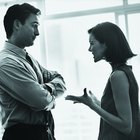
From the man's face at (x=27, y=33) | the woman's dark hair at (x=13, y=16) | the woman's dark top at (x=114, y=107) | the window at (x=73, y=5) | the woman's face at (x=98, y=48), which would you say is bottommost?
the woman's dark top at (x=114, y=107)

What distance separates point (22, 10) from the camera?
1.90m

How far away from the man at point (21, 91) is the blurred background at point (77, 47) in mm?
1690

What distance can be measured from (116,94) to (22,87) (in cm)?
53

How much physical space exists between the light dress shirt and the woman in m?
0.20

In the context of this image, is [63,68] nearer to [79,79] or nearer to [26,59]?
[79,79]

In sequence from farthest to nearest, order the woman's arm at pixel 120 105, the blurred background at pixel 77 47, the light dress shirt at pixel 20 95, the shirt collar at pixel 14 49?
the blurred background at pixel 77 47 → the shirt collar at pixel 14 49 → the light dress shirt at pixel 20 95 → the woman's arm at pixel 120 105

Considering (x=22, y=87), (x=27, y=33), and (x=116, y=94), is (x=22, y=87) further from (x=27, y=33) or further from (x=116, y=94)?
(x=116, y=94)

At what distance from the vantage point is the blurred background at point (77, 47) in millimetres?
3506

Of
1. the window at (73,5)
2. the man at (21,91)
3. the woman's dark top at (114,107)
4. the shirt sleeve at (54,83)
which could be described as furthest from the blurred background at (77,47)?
the woman's dark top at (114,107)

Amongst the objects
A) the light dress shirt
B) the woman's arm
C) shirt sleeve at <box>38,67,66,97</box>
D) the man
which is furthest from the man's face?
the woman's arm

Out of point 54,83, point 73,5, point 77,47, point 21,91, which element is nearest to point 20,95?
point 21,91

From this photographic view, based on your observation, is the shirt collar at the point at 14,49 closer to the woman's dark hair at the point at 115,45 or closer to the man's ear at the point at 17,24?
the man's ear at the point at 17,24

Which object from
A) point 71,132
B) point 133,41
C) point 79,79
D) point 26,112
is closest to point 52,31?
point 79,79

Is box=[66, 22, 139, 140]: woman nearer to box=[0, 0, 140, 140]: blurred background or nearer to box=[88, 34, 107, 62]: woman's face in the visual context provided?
box=[88, 34, 107, 62]: woman's face
